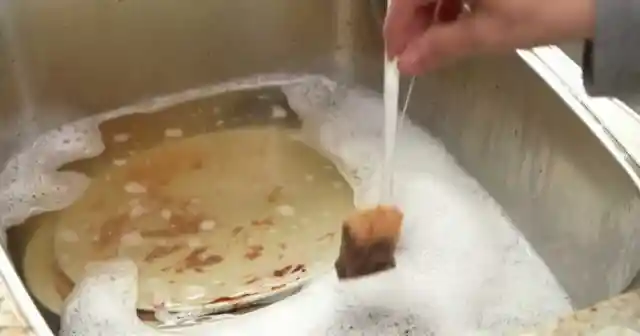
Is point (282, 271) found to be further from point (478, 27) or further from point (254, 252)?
point (478, 27)

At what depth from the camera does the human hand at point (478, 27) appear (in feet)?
1.29

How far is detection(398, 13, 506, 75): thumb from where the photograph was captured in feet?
1.37

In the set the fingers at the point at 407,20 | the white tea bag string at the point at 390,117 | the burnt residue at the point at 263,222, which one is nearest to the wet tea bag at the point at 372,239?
the white tea bag string at the point at 390,117

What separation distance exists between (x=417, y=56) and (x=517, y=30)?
66 mm

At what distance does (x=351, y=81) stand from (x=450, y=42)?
58cm

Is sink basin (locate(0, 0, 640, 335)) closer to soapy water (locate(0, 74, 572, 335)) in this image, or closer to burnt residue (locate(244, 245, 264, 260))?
soapy water (locate(0, 74, 572, 335))

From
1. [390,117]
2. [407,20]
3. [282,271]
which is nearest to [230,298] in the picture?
[282,271]

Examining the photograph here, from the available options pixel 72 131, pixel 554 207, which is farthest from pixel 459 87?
pixel 72 131

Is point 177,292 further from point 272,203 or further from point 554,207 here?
point 554,207

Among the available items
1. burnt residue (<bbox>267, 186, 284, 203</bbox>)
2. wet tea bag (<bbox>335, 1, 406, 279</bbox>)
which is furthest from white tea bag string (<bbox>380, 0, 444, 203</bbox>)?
burnt residue (<bbox>267, 186, 284, 203</bbox>)

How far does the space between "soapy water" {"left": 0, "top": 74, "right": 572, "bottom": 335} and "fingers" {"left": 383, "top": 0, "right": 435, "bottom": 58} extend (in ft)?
0.82

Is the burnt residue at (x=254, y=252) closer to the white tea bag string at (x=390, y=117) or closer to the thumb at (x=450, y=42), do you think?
the white tea bag string at (x=390, y=117)

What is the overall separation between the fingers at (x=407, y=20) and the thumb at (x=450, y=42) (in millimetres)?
16

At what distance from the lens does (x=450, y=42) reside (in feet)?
1.43
